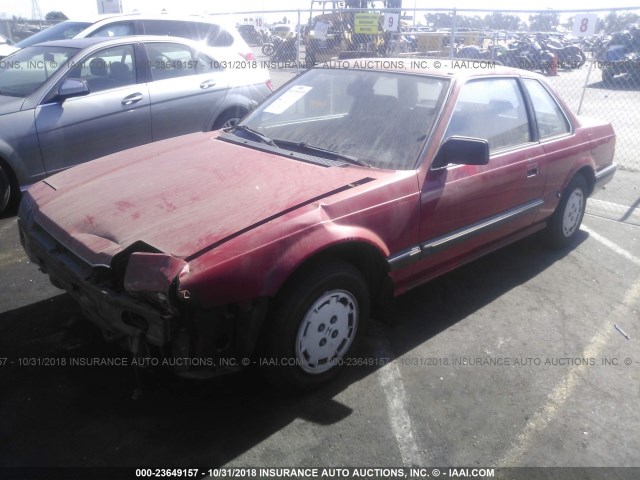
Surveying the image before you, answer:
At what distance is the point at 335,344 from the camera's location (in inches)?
112

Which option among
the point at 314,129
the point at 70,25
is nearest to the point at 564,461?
the point at 314,129

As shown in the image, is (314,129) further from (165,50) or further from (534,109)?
(165,50)

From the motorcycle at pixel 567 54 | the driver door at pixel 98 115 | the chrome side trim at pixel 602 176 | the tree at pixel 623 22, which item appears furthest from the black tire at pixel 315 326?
the motorcycle at pixel 567 54

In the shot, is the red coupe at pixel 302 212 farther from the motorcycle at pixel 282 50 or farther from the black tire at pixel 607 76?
the motorcycle at pixel 282 50

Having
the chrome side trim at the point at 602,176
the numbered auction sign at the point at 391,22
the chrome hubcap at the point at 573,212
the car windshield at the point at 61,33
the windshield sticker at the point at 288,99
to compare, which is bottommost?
the chrome hubcap at the point at 573,212

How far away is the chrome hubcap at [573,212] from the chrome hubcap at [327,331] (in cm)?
277

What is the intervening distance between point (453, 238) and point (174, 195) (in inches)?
69.8

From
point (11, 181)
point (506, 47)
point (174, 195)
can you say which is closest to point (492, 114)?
point (174, 195)

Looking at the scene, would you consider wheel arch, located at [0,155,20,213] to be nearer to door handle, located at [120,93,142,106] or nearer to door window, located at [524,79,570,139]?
door handle, located at [120,93,142,106]

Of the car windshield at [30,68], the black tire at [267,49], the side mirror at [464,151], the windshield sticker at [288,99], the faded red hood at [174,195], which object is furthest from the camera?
the black tire at [267,49]

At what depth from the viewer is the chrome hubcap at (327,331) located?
266 centimetres

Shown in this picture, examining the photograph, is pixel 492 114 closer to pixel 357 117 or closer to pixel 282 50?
pixel 357 117

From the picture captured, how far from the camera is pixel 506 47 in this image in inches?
703

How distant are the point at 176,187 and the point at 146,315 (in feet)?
2.98
